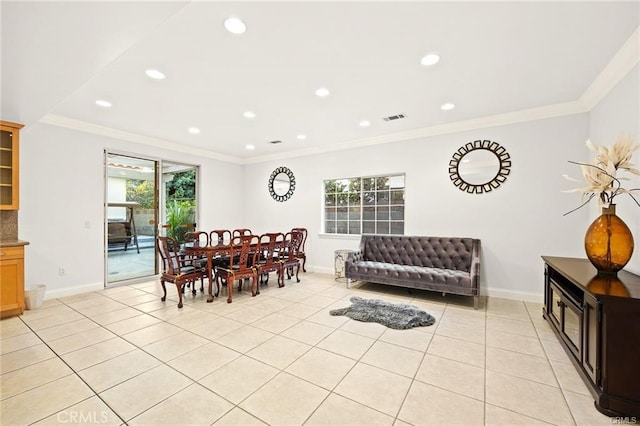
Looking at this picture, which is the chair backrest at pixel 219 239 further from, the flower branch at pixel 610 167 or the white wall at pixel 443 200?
the flower branch at pixel 610 167

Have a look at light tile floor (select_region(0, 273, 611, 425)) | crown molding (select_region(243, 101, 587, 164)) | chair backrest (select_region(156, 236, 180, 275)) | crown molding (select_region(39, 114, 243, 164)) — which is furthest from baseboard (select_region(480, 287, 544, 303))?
crown molding (select_region(39, 114, 243, 164))

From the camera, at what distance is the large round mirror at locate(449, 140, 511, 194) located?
13.3ft

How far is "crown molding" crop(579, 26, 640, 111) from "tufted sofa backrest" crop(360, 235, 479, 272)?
7.34 ft

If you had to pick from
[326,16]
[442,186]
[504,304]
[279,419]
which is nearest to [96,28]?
[326,16]

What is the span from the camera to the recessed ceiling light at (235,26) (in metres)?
2.02

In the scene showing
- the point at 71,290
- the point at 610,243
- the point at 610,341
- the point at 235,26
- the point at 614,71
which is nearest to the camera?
the point at 610,341

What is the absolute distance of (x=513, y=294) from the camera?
3.97 meters

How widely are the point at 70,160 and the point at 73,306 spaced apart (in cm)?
225

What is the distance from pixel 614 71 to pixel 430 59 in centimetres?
187

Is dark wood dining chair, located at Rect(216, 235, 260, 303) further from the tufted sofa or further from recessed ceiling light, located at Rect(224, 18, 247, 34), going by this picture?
recessed ceiling light, located at Rect(224, 18, 247, 34)

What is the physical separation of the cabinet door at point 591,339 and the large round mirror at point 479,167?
252 cm

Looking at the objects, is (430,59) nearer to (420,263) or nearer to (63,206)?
(420,263)

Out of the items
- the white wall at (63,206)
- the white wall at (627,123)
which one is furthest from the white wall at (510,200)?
the white wall at (63,206)

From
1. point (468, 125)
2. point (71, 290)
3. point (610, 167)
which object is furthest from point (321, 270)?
point (610, 167)
